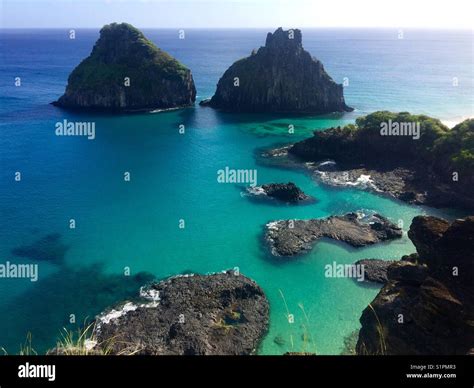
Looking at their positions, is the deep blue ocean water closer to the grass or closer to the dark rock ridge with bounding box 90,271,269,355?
the dark rock ridge with bounding box 90,271,269,355

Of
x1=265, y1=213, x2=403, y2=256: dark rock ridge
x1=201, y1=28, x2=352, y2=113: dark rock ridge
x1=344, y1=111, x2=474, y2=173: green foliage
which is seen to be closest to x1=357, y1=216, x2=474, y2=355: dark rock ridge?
x1=265, y1=213, x2=403, y2=256: dark rock ridge

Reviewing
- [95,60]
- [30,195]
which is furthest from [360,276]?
[95,60]

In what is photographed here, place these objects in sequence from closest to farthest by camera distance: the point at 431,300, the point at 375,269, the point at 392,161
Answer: the point at 431,300 < the point at 375,269 < the point at 392,161

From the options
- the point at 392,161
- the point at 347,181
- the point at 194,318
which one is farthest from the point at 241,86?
the point at 194,318

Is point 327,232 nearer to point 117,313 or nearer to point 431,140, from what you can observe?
point 117,313

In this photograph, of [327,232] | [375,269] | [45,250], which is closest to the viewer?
[375,269]

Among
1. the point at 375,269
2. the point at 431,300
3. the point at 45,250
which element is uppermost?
the point at 431,300

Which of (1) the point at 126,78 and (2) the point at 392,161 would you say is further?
(1) the point at 126,78

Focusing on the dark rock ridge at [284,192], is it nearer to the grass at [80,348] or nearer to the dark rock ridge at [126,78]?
the grass at [80,348]
